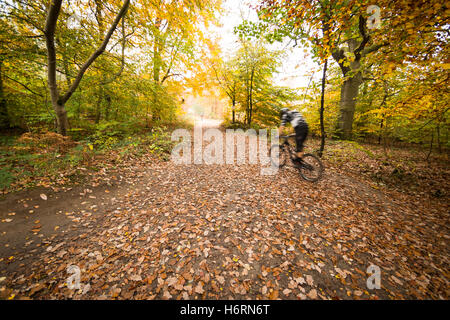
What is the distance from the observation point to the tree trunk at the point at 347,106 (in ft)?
28.3

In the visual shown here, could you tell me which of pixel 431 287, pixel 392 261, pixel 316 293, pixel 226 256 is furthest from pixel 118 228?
pixel 431 287

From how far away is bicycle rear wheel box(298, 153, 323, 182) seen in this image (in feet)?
17.4

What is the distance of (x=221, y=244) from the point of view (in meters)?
3.05

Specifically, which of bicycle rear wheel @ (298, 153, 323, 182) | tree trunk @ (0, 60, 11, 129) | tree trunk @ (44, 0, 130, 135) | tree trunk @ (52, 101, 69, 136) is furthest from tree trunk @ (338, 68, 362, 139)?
tree trunk @ (0, 60, 11, 129)

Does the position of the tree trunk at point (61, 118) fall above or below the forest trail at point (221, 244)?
above

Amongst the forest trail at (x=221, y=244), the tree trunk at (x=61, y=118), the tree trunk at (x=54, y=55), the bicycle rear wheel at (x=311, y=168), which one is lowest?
the forest trail at (x=221, y=244)

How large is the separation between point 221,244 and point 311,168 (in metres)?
4.18

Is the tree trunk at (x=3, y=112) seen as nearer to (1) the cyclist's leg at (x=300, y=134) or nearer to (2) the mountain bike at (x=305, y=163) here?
(2) the mountain bike at (x=305, y=163)

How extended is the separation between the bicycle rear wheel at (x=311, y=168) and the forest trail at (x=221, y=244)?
25.5 inches

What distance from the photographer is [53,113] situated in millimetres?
6281

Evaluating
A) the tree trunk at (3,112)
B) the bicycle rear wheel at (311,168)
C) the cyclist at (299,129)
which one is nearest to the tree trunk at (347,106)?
the bicycle rear wheel at (311,168)

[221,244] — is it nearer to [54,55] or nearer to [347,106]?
[54,55]

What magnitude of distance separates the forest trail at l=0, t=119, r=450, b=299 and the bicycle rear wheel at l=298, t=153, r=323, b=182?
0.65 meters

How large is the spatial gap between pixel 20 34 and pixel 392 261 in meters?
12.3
